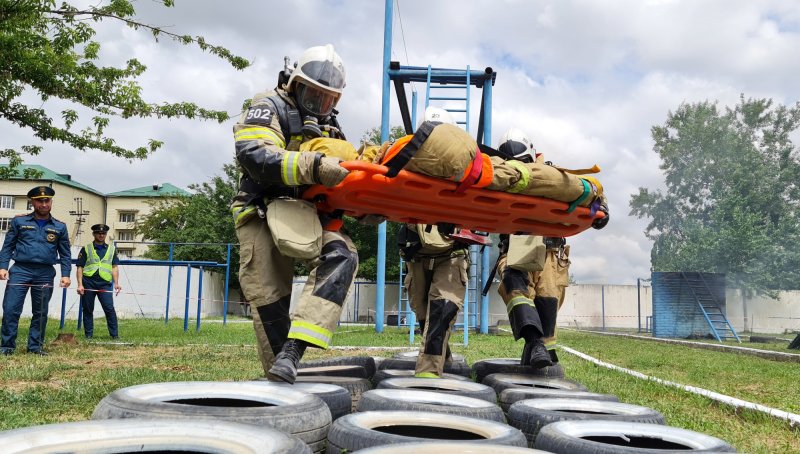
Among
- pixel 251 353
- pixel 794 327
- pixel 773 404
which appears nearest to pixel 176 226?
pixel 794 327

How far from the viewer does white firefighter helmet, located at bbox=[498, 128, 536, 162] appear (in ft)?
14.5

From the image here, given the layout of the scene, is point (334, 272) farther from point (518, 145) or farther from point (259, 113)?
point (518, 145)

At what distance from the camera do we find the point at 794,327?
3083 cm

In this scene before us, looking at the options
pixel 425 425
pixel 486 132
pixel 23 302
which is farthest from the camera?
pixel 486 132

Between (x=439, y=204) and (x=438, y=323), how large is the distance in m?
1.11

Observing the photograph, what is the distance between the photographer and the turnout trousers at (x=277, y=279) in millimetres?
2891

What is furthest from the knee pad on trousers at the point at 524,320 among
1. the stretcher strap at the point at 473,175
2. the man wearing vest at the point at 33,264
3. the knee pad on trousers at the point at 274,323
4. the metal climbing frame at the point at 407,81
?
the metal climbing frame at the point at 407,81

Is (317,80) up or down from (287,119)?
up

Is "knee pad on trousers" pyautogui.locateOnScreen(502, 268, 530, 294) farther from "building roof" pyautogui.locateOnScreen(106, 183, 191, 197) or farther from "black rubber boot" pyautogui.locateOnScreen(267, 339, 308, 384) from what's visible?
"building roof" pyautogui.locateOnScreen(106, 183, 191, 197)

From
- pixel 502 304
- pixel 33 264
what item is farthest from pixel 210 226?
pixel 33 264

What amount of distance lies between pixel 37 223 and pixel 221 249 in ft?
97.0

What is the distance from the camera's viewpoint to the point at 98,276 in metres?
9.84

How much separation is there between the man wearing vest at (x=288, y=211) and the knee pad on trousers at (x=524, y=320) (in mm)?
1471

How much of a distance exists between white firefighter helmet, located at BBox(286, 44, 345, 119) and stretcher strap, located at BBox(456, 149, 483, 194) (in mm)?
820
